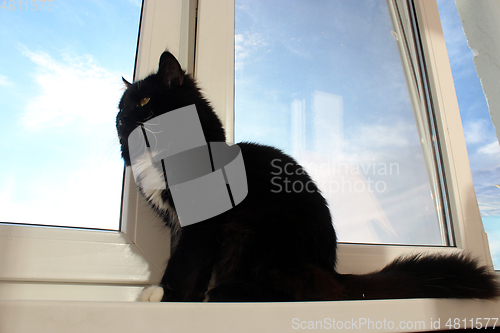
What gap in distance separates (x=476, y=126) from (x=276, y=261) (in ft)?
4.73

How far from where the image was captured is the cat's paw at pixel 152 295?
646mm

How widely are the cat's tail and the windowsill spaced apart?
0.24 ft

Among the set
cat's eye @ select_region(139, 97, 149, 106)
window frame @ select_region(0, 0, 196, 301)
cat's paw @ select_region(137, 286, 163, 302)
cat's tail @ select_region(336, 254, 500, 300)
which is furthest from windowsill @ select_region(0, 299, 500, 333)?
cat's eye @ select_region(139, 97, 149, 106)

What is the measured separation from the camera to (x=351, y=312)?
0.50 meters

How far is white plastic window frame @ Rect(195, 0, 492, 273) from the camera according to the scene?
1.12 meters

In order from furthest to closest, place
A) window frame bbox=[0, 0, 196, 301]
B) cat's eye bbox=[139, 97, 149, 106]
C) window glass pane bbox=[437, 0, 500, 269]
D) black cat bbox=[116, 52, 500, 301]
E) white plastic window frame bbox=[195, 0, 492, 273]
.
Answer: window glass pane bbox=[437, 0, 500, 269], white plastic window frame bbox=[195, 0, 492, 273], cat's eye bbox=[139, 97, 149, 106], window frame bbox=[0, 0, 196, 301], black cat bbox=[116, 52, 500, 301]

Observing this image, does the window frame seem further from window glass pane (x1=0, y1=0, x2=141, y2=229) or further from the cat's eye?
the cat's eye

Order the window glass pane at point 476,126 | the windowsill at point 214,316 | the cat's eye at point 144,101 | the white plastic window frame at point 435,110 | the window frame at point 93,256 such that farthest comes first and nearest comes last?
the window glass pane at point 476,126 → the white plastic window frame at point 435,110 → the cat's eye at point 144,101 → the window frame at point 93,256 → the windowsill at point 214,316

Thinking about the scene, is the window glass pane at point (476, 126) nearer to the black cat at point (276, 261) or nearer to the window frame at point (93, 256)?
the black cat at point (276, 261)

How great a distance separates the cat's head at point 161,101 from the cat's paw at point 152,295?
418mm

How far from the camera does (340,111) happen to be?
4.30ft

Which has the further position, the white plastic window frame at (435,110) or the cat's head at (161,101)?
the white plastic window frame at (435,110)

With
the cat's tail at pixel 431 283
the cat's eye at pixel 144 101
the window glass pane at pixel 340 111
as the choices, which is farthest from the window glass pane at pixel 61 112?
the cat's tail at pixel 431 283

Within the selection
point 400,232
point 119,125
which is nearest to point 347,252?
point 400,232
